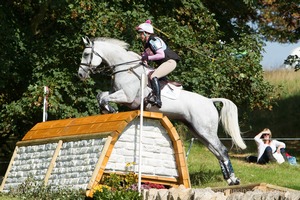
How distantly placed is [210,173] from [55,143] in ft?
18.0

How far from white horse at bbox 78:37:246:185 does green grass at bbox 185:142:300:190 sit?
1.36 metres

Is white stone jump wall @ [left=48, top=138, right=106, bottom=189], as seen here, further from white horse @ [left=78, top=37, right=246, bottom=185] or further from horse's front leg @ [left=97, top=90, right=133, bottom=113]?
white horse @ [left=78, top=37, right=246, bottom=185]

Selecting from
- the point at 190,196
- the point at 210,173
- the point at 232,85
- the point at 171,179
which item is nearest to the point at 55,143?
the point at 171,179

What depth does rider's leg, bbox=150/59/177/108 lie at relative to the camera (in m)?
18.0

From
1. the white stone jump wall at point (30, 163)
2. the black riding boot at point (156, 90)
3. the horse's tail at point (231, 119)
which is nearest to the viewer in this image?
the white stone jump wall at point (30, 163)

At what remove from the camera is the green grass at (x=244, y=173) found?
2081 cm

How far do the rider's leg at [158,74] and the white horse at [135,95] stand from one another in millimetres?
164

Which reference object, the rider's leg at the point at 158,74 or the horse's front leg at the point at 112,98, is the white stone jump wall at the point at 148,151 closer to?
the rider's leg at the point at 158,74

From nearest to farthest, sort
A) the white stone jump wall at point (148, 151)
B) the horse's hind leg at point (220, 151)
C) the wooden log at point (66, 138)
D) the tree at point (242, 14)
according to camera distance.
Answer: the wooden log at point (66, 138) → the white stone jump wall at point (148, 151) → the horse's hind leg at point (220, 151) → the tree at point (242, 14)

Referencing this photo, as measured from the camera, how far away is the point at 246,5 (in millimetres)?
27219

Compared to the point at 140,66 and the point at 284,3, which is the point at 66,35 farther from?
the point at 284,3

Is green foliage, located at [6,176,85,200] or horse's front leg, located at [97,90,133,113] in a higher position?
horse's front leg, located at [97,90,133,113]

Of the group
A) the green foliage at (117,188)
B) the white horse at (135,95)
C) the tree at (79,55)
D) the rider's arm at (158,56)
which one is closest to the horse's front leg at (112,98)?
the white horse at (135,95)

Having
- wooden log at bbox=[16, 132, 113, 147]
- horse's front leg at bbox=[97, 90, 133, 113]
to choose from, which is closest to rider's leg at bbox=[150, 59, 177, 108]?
horse's front leg at bbox=[97, 90, 133, 113]
